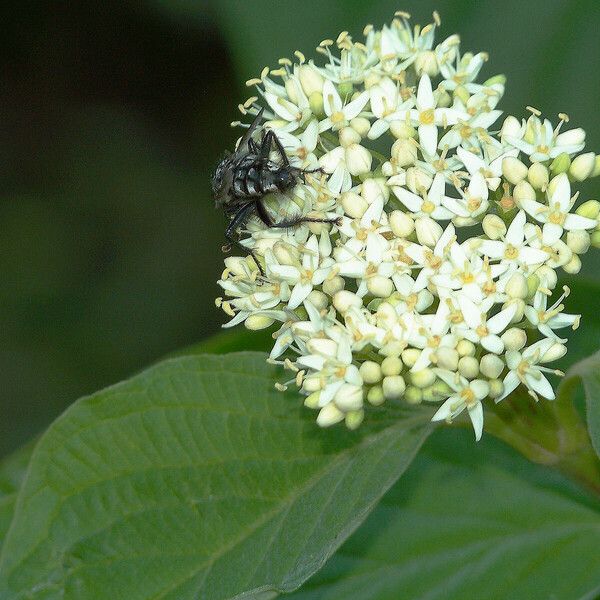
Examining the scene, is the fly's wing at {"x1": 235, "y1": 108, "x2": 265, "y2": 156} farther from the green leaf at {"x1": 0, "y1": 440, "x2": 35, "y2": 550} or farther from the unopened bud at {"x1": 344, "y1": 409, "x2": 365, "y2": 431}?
the green leaf at {"x1": 0, "y1": 440, "x2": 35, "y2": 550}

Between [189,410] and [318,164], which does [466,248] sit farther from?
[189,410]

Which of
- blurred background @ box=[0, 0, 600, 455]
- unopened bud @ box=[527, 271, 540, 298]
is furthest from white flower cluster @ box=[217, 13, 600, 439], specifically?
blurred background @ box=[0, 0, 600, 455]

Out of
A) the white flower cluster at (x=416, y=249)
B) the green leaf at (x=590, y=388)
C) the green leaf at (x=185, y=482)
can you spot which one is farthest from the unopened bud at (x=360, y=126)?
the green leaf at (x=590, y=388)

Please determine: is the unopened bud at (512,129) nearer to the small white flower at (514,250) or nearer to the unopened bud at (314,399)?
the small white flower at (514,250)

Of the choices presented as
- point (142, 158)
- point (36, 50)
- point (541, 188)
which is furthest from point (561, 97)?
point (36, 50)

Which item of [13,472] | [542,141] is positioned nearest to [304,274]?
[542,141]

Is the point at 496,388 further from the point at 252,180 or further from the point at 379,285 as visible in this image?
the point at 252,180
